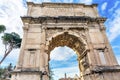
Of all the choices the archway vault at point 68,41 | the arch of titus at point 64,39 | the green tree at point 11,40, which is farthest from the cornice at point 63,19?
the green tree at point 11,40

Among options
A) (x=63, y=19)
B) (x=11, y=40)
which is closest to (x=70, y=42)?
(x=63, y=19)

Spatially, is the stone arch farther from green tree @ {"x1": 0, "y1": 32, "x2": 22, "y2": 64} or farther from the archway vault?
green tree @ {"x1": 0, "y1": 32, "x2": 22, "y2": 64}

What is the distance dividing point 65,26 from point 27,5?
16.7 ft

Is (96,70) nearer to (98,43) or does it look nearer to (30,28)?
(98,43)

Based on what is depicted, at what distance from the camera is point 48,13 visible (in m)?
12.8

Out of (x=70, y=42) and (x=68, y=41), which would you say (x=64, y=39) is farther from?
(x=70, y=42)

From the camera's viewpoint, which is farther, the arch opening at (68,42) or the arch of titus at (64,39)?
the arch opening at (68,42)

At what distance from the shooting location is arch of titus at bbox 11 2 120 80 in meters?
9.05

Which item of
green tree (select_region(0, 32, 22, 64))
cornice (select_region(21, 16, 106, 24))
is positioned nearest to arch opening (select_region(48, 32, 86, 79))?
cornice (select_region(21, 16, 106, 24))

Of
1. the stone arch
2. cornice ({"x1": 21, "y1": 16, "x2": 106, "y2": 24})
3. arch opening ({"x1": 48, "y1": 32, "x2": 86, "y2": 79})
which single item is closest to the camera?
the stone arch

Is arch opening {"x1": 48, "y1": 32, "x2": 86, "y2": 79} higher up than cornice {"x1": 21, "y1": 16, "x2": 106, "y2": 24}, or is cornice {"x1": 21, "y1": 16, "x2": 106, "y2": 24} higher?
cornice {"x1": 21, "y1": 16, "x2": 106, "y2": 24}

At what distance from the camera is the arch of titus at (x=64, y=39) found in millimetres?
9055

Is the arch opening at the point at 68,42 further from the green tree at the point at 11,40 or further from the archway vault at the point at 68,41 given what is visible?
the green tree at the point at 11,40

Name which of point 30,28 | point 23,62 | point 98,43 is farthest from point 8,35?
point 98,43
